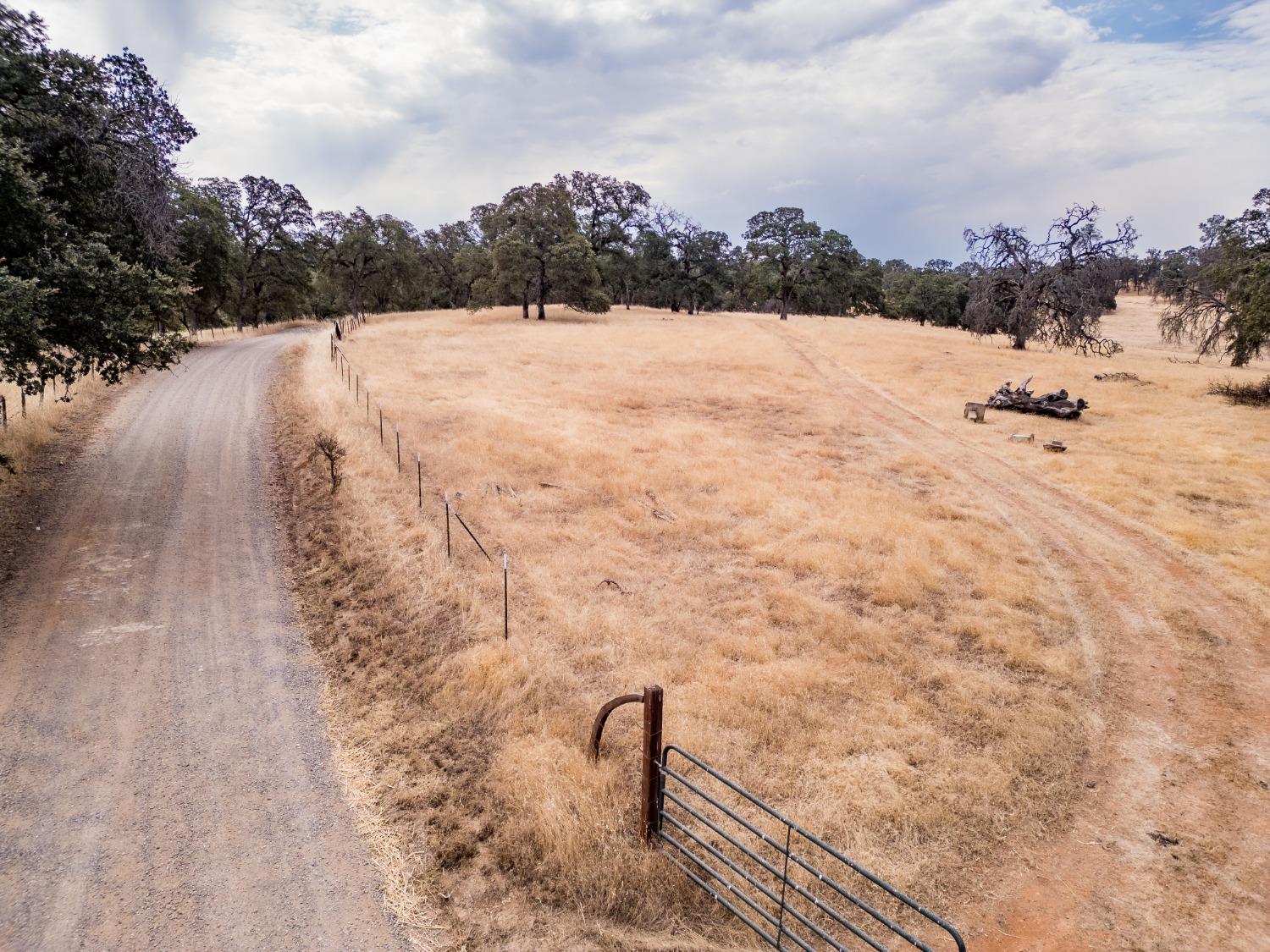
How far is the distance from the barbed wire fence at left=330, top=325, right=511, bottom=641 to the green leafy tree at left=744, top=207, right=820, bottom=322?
3862cm

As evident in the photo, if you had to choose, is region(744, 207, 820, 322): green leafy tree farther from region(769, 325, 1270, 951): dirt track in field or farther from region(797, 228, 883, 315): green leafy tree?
region(769, 325, 1270, 951): dirt track in field

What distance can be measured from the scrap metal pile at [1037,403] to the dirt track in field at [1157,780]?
1352 cm

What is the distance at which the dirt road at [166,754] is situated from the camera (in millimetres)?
5352

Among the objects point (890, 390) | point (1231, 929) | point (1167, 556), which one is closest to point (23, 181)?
point (1231, 929)

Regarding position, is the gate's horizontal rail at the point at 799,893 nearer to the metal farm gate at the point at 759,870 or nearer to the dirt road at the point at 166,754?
the metal farm gate at the point at 759,870

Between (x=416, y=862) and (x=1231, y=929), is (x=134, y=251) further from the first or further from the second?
(x=1231, y=929)

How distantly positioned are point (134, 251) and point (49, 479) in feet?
19.3

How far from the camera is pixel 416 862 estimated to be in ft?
19.3

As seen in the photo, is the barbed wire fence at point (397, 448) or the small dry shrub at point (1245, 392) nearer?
the barbed wire fence at point (397, 448)

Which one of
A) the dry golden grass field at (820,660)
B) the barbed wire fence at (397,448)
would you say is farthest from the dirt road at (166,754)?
the barbed wire fence at (397,448)

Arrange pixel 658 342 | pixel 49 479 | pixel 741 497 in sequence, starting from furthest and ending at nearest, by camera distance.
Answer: pixel 658 342 < pixel 741 497 < pixel 49 479

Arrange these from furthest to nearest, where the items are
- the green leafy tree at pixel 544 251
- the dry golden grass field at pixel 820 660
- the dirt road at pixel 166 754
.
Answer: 1. the green leafy tree at pixel 544 251
2. the dry golden grass field at pixel 820 660
3. the dirt road at pixel 166 754

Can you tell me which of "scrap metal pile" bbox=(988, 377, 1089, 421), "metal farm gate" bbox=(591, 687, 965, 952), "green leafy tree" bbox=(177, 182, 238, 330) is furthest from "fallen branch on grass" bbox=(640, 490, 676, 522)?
"green leafy tree" bbox=(177, 182, 238, 330)

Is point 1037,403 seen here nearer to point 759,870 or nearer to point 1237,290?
point 1237,290
